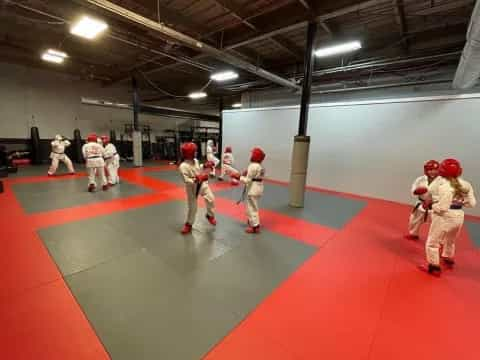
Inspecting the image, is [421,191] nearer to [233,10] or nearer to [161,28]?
[233,10]

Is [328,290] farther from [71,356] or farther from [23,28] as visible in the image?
[23,28]

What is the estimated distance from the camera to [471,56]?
3826 mm

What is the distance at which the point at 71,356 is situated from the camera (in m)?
1.62

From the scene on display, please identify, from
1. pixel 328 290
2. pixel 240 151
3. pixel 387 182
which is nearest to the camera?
pixel 328 290

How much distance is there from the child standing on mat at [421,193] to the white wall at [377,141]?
3032mm

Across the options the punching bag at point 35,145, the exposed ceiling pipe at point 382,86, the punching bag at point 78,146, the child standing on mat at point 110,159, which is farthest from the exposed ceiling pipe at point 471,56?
the punching bag at point 35,145

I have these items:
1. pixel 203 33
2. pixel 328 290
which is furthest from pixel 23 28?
pixel 328 290

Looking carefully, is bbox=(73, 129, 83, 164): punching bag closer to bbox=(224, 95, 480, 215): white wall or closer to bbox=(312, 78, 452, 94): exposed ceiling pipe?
bbox=(224, 95, 480, 215): white wall

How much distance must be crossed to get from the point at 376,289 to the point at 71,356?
3104 mm

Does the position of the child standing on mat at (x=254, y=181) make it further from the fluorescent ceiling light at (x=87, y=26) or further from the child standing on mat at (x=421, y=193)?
the fluorescent ceiling light at (x=87, y=26)

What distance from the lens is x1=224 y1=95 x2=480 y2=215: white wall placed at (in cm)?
569

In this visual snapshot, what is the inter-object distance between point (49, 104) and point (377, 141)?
51.0ft

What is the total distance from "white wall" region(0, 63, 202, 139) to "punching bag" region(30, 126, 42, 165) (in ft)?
2.92

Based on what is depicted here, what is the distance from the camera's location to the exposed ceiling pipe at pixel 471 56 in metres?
3.07
